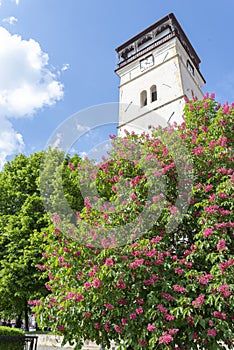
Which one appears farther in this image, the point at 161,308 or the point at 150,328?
the point at 161,308

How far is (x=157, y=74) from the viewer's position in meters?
27.8

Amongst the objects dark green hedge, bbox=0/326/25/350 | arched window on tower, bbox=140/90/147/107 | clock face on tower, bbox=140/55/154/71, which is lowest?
dark green hedge, bbox=0/326/25/350

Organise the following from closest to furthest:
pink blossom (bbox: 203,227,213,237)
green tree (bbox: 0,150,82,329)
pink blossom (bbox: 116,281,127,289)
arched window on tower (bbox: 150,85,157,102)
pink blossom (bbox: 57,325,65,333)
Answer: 1. pink blossom (bbox: 116,281,127,289)
2. pink blossom (bbox: 203,227,213,237)
3. pink blossom (bbox: 57,325,65,333)
4. green tree (bbox: 0,150,82,329)
5. arched window on tower (bbox: 150,85,157,102)

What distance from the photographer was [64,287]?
6539 mm

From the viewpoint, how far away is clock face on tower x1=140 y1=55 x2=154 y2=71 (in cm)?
2897

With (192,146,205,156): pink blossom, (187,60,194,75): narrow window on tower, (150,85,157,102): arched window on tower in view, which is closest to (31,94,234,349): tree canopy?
(192,146,205,156): pink blossom

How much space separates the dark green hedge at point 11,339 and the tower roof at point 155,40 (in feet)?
88.4

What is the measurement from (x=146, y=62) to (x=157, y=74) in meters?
2.62

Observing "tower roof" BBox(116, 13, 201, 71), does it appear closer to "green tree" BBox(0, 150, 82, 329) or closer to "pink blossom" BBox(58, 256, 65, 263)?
"green tree" BBox(0, 150, 82, 329)

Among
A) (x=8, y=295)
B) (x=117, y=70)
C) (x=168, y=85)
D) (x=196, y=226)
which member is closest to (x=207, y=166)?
(x=196, y=226)

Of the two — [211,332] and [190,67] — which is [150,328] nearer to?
[211,332]

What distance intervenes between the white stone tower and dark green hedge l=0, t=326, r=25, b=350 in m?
15.9

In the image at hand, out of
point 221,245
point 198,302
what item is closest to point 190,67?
point 221,245

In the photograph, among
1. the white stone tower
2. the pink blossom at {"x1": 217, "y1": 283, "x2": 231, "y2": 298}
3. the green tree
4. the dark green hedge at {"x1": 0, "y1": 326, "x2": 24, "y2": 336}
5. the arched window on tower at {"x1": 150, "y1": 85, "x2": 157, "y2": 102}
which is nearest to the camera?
the pink blossom at {"x1": 217, "y1": 283, "x2": 231, "y2": 298}
